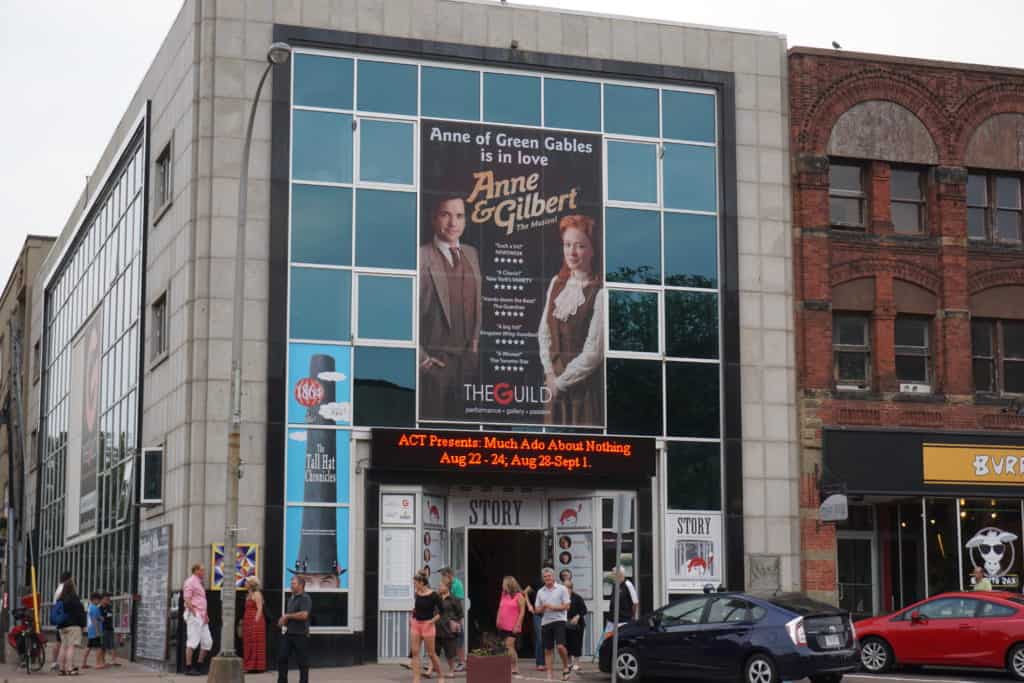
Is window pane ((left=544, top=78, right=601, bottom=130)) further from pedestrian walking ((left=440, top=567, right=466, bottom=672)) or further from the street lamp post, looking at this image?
pedestrian walking ((left=440, top=567, right=466, bottom=672))

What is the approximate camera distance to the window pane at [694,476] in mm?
32812

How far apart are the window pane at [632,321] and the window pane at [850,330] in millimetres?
4660

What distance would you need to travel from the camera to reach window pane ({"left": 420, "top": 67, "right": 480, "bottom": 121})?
106ft

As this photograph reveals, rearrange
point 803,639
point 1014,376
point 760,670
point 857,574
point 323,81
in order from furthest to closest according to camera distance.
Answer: point 1014,376 < point 857,574 < point 323,81 < point 760,670 < point 803,639

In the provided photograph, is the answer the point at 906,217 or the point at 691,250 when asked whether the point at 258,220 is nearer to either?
the point at 691,250

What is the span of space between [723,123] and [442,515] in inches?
417

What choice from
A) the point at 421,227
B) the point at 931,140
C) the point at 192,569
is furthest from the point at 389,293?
the point at 931,140

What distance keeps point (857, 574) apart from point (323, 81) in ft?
52.3

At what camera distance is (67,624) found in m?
29.9

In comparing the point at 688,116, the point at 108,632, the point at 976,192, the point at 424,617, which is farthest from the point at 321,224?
the point at 976,192

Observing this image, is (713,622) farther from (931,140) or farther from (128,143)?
(128,143)

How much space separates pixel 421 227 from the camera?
3178 cm

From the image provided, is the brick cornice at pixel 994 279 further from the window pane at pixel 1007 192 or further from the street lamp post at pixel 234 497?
the street lamp post at pixel 234 497

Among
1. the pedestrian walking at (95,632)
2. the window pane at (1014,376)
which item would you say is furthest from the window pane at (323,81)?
the window pane at (1014,376)
